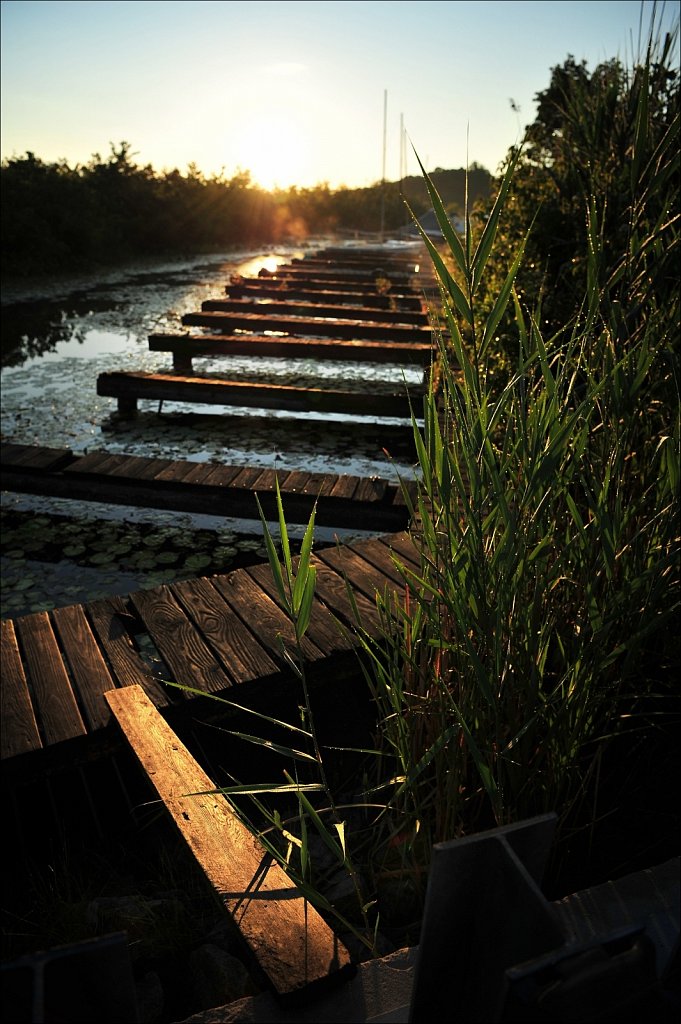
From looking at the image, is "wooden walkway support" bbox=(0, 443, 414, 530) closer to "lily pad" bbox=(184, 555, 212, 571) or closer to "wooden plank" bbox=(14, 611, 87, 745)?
"lily pad" bbox=(184, 555, 212, 571)

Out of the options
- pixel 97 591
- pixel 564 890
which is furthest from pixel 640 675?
pixel 97 591

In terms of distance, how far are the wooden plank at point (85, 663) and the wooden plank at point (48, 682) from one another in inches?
0.9

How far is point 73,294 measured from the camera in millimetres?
11758

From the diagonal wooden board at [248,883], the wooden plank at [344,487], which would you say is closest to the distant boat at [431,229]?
the wooden plank at [344,487]

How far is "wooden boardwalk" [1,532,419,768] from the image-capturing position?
1.89 m

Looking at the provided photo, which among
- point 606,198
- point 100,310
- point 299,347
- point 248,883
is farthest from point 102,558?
point 100,310

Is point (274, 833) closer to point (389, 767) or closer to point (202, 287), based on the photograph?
point (389, 767)

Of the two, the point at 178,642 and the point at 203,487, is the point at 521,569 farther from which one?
the point at 203,487

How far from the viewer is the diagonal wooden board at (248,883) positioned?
1.03 metres

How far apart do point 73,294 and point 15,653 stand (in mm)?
10905

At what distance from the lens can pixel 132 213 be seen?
61.3 ft

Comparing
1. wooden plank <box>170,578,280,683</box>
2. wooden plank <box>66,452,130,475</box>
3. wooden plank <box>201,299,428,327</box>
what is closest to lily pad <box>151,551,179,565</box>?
wooden plank <box>66,452,130,475</box>

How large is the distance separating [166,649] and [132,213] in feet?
62.3

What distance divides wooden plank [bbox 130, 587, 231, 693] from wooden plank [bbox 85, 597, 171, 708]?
0.19 feet
